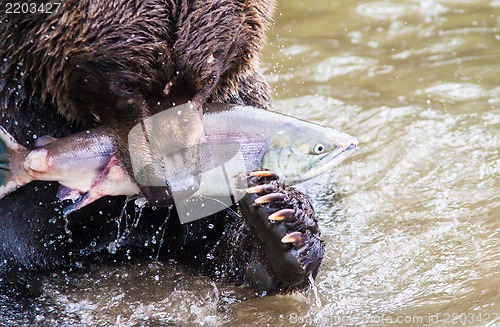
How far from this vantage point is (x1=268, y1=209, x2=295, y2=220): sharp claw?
4.69 m

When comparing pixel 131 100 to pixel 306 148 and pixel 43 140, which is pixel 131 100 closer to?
pixel 43 140

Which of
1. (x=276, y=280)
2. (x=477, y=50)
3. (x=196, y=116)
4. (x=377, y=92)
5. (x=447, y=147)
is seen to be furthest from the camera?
(x=477, y=50)

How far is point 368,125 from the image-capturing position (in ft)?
24.1

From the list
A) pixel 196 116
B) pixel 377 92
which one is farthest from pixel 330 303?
pixel 377 92

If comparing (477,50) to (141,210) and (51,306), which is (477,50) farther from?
(51,306)

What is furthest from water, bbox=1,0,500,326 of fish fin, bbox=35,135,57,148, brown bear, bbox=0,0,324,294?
fish fin, bbox=35,135,57,148

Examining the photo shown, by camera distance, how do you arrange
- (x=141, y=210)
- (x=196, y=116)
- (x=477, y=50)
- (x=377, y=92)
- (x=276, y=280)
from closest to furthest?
1. (x=196, y=116)
2. (x=276, y=280)
3. (x=141, y=210)
4. (x=377, y=92)
5. (x=477, y=50)

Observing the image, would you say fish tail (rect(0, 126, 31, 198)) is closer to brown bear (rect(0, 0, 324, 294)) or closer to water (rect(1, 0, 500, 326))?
brown bear (rect(0, 0, 324, 294))

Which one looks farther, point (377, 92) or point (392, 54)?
point (392, 54)

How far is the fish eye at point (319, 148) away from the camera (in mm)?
4961

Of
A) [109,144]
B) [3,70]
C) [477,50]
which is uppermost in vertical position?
[3,70]

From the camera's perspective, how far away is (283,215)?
4719 millimetres

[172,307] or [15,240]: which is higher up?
[15,240]

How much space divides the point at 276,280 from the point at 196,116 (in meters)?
0.98
